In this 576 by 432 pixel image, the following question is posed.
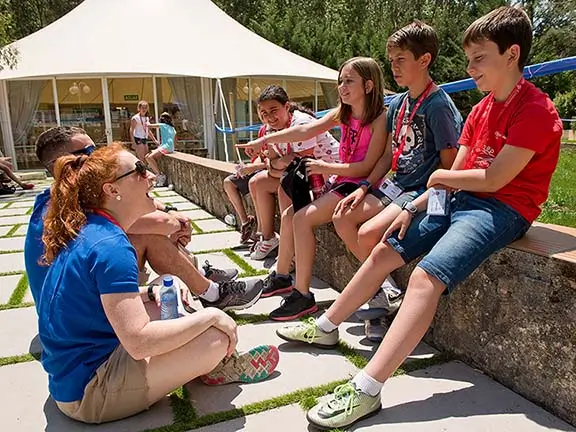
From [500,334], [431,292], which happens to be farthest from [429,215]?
[500,334]

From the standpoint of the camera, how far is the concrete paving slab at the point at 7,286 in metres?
3.14

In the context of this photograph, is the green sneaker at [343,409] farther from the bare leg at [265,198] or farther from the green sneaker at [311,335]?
the bare leg at [265,198]

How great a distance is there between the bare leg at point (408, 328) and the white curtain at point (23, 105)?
12.6 m

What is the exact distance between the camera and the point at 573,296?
1.66m

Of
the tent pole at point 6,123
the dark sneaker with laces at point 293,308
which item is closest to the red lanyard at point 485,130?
the dark sneaker with laces at point 293,308

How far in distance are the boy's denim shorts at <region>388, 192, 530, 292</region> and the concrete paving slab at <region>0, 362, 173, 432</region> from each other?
3.66 ft

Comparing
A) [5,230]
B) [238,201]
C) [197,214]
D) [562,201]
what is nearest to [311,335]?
[238,201]

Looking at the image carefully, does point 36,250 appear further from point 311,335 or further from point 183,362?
point 311,335

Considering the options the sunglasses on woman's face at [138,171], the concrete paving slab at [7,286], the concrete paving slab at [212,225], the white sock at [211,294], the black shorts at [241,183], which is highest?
the sunglasses on woman's face at [138,171]

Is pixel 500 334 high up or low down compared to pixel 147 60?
down

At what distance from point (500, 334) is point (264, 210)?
2.11 metres

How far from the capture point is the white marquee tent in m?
11.4

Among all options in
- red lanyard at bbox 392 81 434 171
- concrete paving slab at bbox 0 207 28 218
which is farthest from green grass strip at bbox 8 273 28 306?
concrete paving slab at bbox 0 207 28 218

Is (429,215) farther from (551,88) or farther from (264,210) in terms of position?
(551,88)
